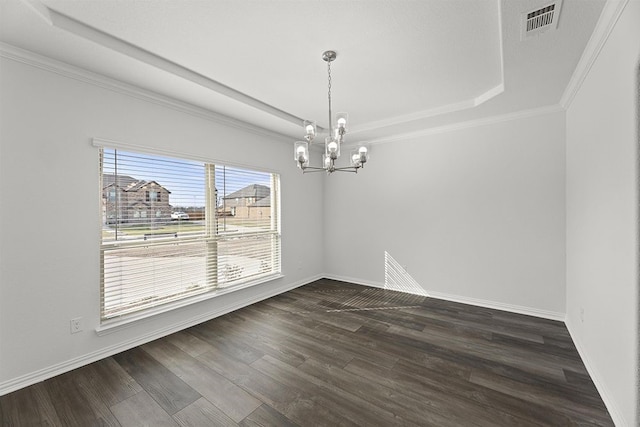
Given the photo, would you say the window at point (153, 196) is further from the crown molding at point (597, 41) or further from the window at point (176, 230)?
the crown molding at point (597, 41)

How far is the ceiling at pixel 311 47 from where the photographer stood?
1857 mm

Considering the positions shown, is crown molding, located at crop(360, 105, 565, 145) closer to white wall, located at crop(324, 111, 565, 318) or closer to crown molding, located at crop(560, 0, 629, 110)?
white wall, located at crop(324, 111, 565, 318)

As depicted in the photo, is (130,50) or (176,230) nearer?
(130,50)

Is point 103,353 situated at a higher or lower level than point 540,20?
lower

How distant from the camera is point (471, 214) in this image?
407 cm

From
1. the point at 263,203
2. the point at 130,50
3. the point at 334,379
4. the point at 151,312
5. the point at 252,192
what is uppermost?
the point at 130,50

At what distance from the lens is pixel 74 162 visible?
249 centimetres

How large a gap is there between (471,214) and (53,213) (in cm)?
506

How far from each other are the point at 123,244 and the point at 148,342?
1.14 m

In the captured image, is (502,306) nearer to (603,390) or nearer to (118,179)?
(603,390)

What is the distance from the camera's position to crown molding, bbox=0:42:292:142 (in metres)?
2.19

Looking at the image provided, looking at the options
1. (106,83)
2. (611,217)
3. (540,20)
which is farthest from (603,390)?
(106,83)

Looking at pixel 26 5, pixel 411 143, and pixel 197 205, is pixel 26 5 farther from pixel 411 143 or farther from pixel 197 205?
pixel 411 143

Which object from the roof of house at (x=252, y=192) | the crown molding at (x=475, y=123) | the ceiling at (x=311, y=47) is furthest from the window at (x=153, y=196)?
the crown molding at (x=475, y=123)
